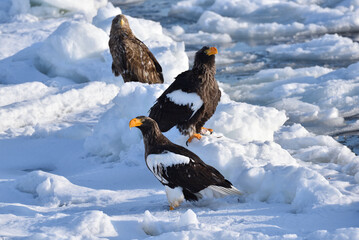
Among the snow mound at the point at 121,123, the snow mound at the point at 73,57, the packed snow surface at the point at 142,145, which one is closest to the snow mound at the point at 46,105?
the packed snow surface at the point at 142,145

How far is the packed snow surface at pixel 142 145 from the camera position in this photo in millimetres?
3346

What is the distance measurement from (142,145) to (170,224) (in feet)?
6.52

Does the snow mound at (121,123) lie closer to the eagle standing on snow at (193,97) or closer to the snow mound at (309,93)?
the eagle standing on snow at (193,97)

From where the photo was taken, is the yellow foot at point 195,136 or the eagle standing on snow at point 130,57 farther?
the eagle standing on snow at point 130,57

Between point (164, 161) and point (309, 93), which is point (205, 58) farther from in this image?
point (309, 93)

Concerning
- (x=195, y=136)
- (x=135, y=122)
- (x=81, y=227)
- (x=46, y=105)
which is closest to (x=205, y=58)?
(x=195, y=136)

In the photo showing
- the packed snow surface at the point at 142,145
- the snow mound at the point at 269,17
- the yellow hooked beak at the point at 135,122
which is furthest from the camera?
the snow mound at the point at 269,17

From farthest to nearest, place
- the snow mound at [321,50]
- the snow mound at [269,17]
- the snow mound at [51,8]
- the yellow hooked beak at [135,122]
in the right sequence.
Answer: the snow mound at [51,8] → the snow mound at [269,17] → the snow mound at [321,50] → the yellow hooked beak at [135,122]

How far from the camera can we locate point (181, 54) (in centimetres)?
831

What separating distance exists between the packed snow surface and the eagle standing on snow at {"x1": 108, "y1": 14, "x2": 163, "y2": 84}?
0.32m

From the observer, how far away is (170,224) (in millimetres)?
3137

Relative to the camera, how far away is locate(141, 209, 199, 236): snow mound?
3059 millimetres

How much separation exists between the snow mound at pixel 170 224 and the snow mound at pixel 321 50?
822 cm

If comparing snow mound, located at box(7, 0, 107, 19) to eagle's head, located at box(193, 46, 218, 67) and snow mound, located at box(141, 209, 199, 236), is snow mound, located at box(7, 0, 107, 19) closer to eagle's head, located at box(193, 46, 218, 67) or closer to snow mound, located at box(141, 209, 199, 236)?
eagle's head, located at box(193, 46, 218, 67)
